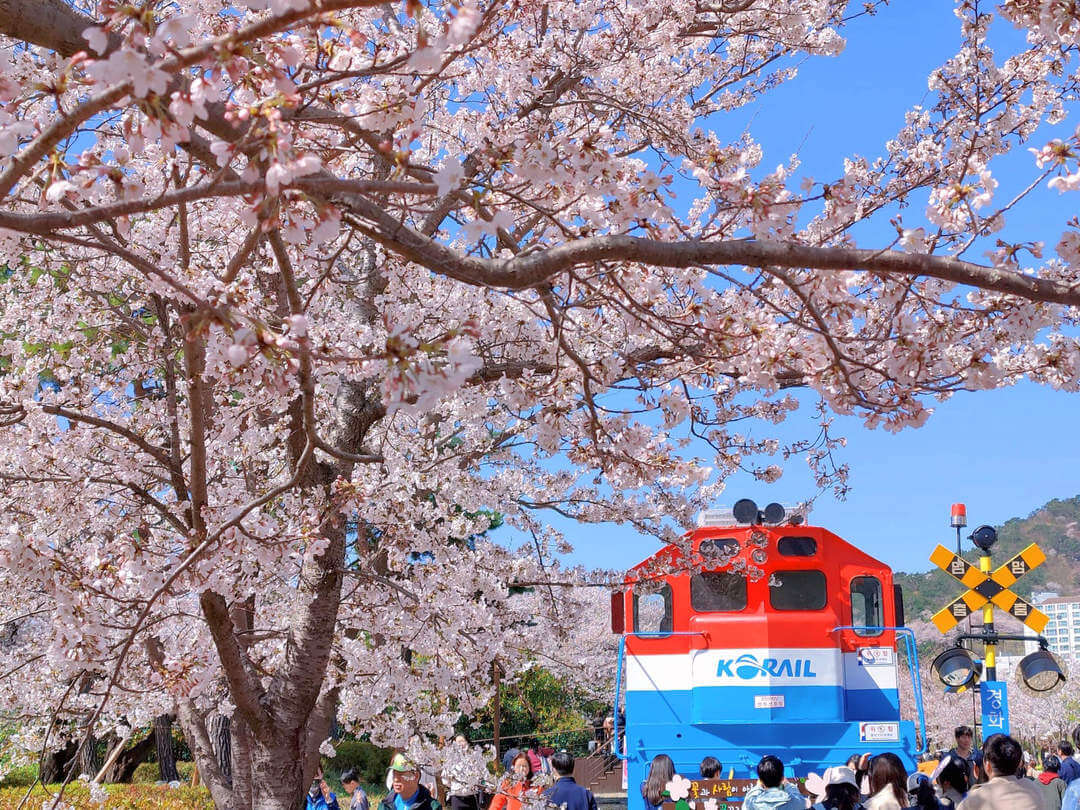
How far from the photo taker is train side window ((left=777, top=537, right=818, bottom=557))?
1101cm

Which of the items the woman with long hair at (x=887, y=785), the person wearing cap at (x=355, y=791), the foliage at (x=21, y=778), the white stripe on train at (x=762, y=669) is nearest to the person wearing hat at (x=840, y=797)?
the woman with long hair at (x=887, y=785)

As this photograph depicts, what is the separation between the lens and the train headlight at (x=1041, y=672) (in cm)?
1007

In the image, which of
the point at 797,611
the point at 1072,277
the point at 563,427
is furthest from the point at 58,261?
the point at 797,611

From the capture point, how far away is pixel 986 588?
9.84 m

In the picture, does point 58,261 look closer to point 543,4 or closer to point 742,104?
point 543,4

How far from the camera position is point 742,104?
1030 cm

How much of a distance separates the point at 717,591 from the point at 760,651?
776 mm

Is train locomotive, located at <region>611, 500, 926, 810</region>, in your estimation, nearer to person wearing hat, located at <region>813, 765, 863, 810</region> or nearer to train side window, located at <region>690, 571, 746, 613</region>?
train side window, located at <region>690, 571, 746, 613</region>

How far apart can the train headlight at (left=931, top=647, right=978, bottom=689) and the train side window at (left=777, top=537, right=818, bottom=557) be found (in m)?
1.66

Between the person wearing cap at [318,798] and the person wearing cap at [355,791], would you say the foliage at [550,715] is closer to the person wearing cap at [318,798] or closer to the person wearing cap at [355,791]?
the person wearing cap at [355,791]

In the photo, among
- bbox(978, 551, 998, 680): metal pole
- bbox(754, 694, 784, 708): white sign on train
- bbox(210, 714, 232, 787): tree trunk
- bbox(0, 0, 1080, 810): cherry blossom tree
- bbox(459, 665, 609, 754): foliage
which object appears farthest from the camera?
bbox(459, 665, 609, 754): foliage

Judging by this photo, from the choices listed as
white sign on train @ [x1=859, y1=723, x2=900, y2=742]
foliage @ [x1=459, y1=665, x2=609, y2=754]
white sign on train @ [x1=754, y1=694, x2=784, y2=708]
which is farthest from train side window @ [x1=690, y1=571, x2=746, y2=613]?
foliage @ [x1=459, y1=665, x2=609, y2=754]

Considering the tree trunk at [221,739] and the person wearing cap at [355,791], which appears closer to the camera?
the person wearing cap at [355,791]

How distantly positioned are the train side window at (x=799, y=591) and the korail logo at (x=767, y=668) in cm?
57
